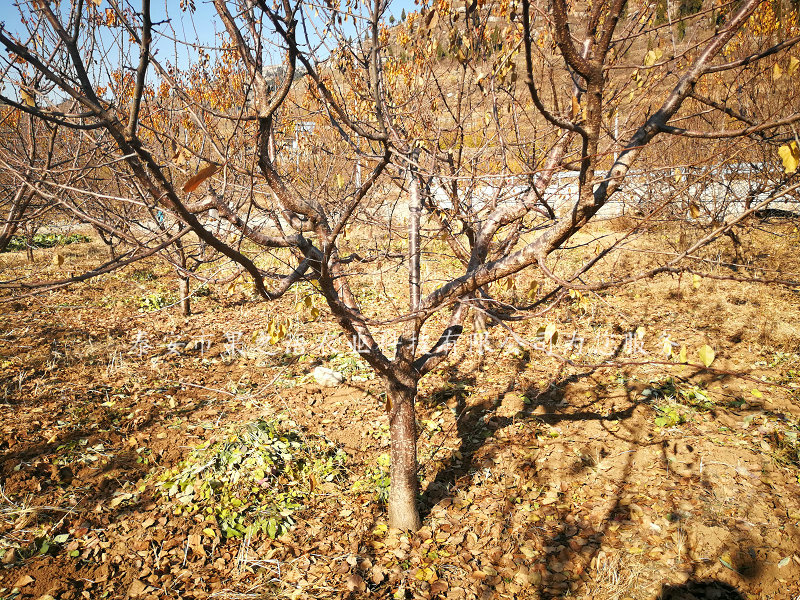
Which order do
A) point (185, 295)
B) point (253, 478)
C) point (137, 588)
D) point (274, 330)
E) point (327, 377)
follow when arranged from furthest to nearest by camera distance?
1. point (185, 295)
2. point (327, 377)
3. point (253, 478)
4. point (137, 588)
5. point (274, 330)


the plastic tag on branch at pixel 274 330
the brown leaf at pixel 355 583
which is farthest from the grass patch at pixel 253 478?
the plastic tag on branch at pixel 274 330

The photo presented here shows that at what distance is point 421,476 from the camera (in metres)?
3.68

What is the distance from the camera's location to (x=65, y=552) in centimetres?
285

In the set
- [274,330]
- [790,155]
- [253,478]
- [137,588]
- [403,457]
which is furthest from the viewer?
[253,478]

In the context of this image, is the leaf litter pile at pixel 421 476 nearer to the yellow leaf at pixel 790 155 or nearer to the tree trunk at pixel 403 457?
the tree trunk at pixel 403 457

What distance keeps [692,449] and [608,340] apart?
2035 mm

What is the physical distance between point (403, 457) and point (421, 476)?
81cm

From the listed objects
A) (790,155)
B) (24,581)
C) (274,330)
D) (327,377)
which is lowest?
(24,581)

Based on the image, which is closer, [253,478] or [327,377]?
[253,478]

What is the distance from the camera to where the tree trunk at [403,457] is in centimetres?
289

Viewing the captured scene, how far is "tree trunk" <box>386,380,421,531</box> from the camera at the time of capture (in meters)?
2.89

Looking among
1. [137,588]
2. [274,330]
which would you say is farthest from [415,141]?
[137,588]

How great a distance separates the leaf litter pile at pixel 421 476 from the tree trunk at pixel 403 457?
134 mm

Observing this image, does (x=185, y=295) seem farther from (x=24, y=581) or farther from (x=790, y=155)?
(x=790, y=155)
